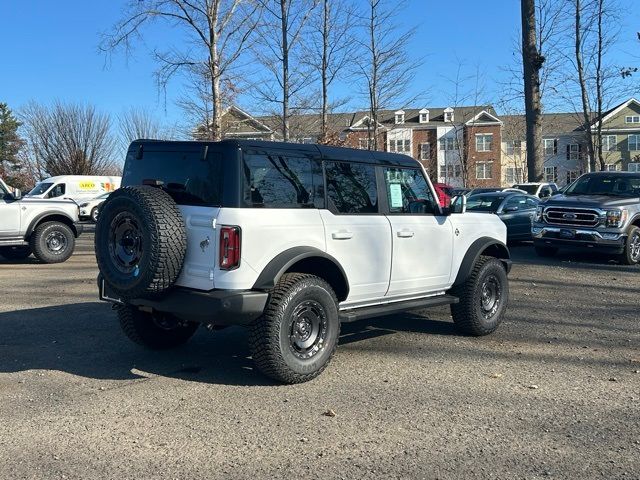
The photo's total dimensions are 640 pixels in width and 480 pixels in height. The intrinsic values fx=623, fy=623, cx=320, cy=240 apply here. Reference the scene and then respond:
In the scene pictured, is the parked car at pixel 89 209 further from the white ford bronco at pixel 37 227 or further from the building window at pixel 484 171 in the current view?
the building window at pixel 484 171

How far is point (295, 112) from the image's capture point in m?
25.7

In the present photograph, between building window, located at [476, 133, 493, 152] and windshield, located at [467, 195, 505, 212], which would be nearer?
windshield, located at [467, 195, 505, 212]

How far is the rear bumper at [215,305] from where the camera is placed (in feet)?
15.2

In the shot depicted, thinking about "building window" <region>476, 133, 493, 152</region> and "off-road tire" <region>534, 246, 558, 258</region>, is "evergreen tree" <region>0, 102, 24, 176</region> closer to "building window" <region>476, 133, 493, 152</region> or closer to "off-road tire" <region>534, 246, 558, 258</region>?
"building window" <region>476, 133, 493, 152</region>

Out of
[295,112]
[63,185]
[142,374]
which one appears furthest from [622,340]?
[63,185]

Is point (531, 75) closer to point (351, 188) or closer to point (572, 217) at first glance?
point (572, 217)

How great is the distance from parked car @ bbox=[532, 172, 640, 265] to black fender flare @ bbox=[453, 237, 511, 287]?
237 inches

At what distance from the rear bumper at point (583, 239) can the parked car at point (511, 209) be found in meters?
2.57

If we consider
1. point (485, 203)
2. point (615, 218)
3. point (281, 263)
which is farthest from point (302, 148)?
point (485, 203)

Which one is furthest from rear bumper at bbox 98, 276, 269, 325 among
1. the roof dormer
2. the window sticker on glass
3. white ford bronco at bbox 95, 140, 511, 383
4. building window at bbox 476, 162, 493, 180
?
building window at bbox 476, 162, 493, 180

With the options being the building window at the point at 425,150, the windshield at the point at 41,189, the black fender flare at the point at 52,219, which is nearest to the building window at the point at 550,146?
the building window at the point at 425,150

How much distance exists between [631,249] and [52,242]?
39.7 ft

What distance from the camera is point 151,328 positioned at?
19.7 ft

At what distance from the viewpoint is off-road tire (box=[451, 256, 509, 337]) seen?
662 cm
